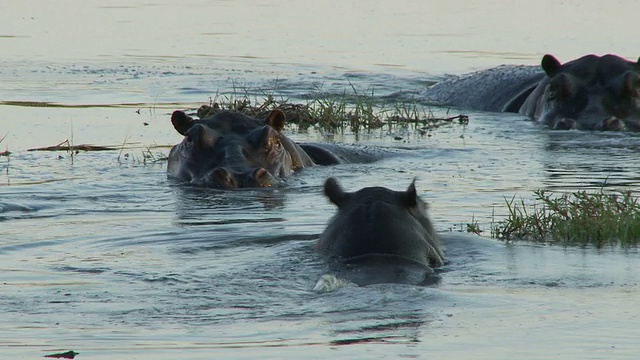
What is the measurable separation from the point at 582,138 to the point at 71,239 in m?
7.28

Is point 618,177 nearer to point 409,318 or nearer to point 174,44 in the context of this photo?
point 409,318

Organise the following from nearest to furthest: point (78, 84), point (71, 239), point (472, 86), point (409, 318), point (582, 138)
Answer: point (409, 318)
point (71, 239)
point (582, 138)
point (472, 86)
point (78, 84)

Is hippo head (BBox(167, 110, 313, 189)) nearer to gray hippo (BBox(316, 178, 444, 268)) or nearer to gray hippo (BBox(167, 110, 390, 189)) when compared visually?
gray hippo (BBox(167, 110, 390, 189))

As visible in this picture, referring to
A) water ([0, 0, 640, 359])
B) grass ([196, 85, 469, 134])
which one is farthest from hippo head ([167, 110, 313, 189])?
grass ([196, 85, 469, 134])

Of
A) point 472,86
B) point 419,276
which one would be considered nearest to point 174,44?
point 472,86

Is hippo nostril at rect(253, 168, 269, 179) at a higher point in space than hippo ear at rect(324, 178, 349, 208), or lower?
lower

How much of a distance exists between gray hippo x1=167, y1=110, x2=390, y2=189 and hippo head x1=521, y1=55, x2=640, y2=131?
432 centimetres

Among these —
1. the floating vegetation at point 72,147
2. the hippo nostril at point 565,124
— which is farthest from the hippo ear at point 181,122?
the hippo nostril at point 565,124

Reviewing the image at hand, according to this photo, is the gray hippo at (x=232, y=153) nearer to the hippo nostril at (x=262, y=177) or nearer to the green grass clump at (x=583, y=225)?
the hippo nostril at (x=262, y=177)

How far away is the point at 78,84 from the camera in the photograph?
1959cm

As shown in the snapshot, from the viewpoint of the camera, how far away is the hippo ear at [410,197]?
7430 mm

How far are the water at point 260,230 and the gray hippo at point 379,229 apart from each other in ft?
0.55

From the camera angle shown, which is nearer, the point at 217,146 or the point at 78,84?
the point at 217,146

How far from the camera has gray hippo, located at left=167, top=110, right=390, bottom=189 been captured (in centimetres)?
1122
